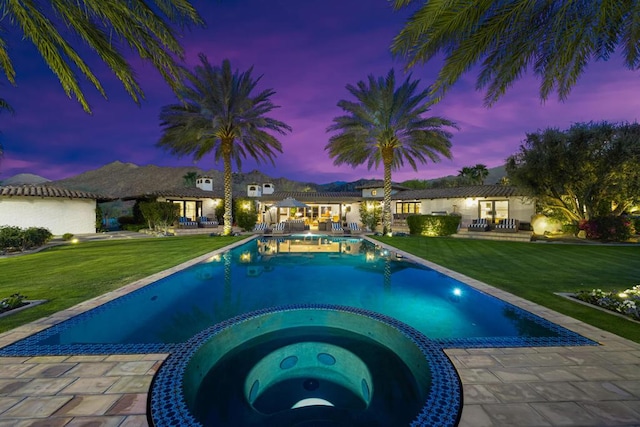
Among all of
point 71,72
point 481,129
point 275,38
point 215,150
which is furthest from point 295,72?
point 481,129

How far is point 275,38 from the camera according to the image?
12.6 meters

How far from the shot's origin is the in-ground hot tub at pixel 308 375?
2.62m

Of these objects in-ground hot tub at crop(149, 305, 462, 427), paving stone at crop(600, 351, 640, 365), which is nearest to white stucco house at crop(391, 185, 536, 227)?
paving stone at crop(600, 351, 640, 365)

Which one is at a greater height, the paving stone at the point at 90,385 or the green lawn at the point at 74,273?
the green lawn at the point at 74,273

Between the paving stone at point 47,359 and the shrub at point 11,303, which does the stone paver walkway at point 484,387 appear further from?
the shrub at point 11,303

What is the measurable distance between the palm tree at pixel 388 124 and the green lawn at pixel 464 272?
742cm

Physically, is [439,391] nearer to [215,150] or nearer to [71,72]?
[71,72]

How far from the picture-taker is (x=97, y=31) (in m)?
4.76

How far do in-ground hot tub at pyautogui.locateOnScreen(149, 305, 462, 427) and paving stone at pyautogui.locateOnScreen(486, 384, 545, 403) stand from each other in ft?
1.14

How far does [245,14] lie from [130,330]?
8003 millimetres

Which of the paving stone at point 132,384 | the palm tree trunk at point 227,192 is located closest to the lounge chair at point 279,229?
the palm tree trunk at point 227,192

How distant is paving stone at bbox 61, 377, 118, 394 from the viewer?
2580mm

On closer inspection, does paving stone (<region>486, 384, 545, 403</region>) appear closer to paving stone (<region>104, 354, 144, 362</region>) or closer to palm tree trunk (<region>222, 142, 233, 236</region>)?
paving stone (<region>104, 354, 144, 362</region>)

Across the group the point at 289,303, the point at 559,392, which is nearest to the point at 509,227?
the point at 289,303
